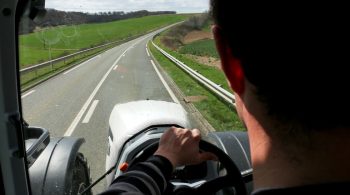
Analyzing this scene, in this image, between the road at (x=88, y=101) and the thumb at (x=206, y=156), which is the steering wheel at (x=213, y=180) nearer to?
the thumb at (x=206, y=156)

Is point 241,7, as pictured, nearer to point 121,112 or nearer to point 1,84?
point 1,84

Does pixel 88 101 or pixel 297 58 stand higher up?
pixel 297 58

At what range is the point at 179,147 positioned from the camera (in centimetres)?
178

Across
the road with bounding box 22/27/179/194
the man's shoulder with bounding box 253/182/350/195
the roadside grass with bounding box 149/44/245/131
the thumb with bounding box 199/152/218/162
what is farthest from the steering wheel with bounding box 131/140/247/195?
the roadside grass with bounding box 149/44/245/131

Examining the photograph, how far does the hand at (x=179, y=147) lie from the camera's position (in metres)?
1.76

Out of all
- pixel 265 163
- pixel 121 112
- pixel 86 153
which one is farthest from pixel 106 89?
pixel 265 163

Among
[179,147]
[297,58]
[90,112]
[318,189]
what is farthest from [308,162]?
[90,112]

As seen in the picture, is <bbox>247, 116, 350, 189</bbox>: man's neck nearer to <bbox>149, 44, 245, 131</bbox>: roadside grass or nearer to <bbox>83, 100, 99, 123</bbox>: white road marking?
<bbox>149, 44, 245, 131</bbox>: roadside grass

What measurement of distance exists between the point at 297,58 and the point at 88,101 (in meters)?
13.2

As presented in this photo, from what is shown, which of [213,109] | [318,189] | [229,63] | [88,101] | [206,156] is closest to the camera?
[318,189]

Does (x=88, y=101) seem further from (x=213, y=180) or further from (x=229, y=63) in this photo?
(x=229, y=63)

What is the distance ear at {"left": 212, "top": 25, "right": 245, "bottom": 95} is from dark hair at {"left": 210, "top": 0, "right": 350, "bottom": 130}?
0.14 feet

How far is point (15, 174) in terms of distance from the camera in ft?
6.79

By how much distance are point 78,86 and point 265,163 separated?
1738 centimetres
